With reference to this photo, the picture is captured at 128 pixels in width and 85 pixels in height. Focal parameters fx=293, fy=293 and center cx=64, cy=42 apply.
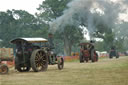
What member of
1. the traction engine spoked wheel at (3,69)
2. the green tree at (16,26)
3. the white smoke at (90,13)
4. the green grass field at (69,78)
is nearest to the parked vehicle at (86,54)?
the white smoke at (90,13)

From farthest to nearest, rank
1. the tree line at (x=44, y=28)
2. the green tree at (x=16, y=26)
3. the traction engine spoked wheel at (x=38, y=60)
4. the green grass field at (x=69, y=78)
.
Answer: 1. the green tree at (x=16, y=26)
2. the tree line at (x=44, y=28)
3. the traction engine spoked wheel at (x=38, y=60)
4. the green grass field at (x=69, y=78)

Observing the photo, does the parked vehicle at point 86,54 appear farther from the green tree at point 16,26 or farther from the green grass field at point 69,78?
the green tree at point 16,26

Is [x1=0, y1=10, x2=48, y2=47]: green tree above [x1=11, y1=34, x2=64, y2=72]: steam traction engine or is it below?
above

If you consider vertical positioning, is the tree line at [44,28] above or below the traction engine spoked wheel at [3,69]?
above

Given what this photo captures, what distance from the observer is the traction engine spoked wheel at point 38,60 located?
15.9 m

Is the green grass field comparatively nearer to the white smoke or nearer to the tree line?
the white smoke

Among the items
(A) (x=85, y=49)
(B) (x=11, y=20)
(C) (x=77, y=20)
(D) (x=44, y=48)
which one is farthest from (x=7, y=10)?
(D) (x=44, y=48)

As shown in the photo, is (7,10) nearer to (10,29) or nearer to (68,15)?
(10,29)

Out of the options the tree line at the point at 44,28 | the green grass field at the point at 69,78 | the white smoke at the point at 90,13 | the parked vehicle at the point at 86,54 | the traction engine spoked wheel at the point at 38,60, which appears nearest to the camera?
the green grass field at the point at 69,78

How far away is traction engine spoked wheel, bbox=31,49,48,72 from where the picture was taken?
15.9 metres

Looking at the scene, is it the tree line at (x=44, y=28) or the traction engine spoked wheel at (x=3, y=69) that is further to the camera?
the tree line at (x=44, y=28)

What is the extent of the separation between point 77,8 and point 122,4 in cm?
736

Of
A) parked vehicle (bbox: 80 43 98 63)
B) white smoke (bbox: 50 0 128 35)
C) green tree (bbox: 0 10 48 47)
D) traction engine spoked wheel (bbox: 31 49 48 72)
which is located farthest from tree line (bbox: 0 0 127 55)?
traction engine spoked wheel (bbox: 31 49 48 72)

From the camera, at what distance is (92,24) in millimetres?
41438
